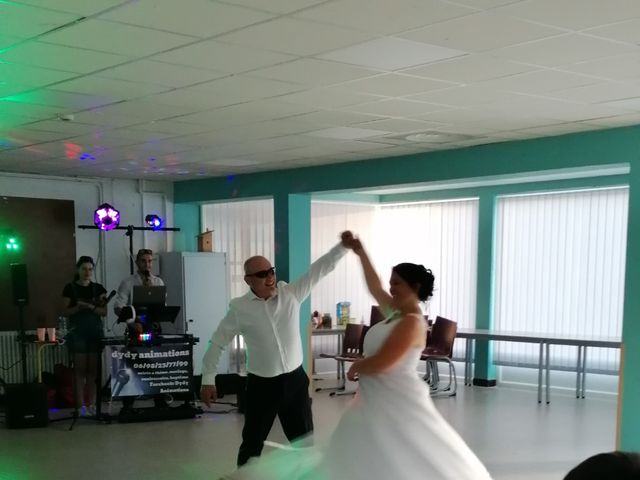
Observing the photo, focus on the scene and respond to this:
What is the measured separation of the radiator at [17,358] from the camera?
27.1ft

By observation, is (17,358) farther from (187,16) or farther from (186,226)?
(187,16)

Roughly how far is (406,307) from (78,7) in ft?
6.44

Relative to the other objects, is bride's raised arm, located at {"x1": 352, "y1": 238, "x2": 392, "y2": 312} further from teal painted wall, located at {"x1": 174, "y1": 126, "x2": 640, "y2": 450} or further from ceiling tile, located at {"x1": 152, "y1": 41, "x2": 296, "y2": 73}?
teal painted wall, located at {"x1": 174, "y1": 126, "x2": 640, "y2": 450}

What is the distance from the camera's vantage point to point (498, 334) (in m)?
8.97

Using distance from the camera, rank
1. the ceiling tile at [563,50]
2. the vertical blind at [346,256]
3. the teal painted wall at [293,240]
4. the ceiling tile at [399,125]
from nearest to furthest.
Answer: the ceiling tile at [563,50] < the ceiling tile at [399,125] < the teal painted wall at [293,240] < the vertical blind at [346,256]

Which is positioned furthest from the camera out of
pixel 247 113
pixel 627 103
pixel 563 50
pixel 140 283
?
pixel 140 283

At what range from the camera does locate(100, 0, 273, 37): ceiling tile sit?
2838 millimetres

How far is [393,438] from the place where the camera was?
129 inches

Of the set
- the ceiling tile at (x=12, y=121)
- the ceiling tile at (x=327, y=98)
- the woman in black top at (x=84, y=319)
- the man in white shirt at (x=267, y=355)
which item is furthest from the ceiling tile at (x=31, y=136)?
the man in white shirt at (x=267, y=355)

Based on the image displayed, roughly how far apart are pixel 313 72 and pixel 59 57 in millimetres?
1350

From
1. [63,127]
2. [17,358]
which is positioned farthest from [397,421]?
[17,358]

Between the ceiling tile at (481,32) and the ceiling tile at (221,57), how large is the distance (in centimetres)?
75

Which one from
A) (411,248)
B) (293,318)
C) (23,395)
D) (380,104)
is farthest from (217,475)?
(411,248)

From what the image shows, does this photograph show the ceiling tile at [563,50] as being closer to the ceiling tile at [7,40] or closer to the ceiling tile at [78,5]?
the ceiling tile at [78,5]
